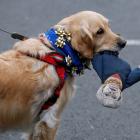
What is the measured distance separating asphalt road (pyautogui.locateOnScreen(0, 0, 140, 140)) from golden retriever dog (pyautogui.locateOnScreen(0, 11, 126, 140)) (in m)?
0.96

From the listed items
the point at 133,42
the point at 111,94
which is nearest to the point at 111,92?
the point at 111,94

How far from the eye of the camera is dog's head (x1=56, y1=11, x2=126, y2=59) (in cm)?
436

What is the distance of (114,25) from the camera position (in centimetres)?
816

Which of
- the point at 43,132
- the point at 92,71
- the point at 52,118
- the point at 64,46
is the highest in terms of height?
the point at 64,46

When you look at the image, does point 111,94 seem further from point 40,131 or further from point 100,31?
point 40,131

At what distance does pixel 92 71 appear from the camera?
22.0ft

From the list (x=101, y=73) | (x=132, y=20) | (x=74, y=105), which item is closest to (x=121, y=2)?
(x=132, y=20)

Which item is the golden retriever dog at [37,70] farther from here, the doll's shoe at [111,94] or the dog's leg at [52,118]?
the doll's shoe at [111,94]

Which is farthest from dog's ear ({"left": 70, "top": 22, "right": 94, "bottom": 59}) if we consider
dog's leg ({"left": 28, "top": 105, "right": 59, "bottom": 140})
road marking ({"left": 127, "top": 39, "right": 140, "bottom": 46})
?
road marking ({"left": 127, "top": 39, "right": 140, "bottom": 46})

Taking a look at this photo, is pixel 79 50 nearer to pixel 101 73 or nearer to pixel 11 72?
pixel 101 73

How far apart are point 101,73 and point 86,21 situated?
402 millimetres

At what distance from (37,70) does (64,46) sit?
0.86ft

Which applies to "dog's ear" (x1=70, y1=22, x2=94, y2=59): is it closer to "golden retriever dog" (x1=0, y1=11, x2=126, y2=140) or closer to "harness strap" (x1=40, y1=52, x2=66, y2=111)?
"golden retriever dog" (x1=0, y1=11, x2=126, y2=140)

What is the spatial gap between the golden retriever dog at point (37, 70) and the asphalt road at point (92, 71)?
957mm
